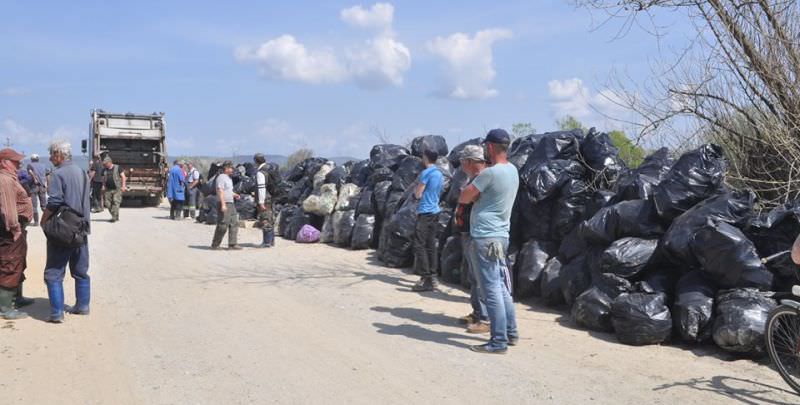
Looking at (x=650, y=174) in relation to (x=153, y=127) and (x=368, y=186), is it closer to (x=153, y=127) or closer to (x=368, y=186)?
(x=368, y=186)

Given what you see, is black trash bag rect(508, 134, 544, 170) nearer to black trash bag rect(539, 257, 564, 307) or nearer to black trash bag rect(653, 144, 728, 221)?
black trash bag rect(539, 257, 564, 307)

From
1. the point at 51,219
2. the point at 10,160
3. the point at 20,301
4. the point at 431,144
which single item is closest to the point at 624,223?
the point at 51,219

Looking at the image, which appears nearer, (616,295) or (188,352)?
(188,352)

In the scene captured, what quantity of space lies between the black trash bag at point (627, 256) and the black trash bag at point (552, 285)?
28.6 inches

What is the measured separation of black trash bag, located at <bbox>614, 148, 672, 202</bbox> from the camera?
22.1 ft

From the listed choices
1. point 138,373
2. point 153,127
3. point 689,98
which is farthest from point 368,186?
point 153,127

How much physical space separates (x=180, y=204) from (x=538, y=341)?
13679 mm

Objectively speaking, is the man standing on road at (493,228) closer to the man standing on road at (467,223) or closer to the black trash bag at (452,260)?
the man standing on road at (467,223)

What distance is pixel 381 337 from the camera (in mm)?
5938

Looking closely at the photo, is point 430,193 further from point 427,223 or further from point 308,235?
point 308,235

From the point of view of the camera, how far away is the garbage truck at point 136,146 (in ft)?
73.7

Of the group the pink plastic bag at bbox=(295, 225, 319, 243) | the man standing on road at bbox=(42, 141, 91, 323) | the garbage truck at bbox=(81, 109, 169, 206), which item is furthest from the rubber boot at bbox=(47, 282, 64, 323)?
the garbage truck at bbox=(81, 109, 169, 206)

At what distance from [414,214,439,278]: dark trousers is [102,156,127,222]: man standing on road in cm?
1065

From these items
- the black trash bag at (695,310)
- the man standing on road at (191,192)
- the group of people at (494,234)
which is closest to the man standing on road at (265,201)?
the group of people at (494,234)
